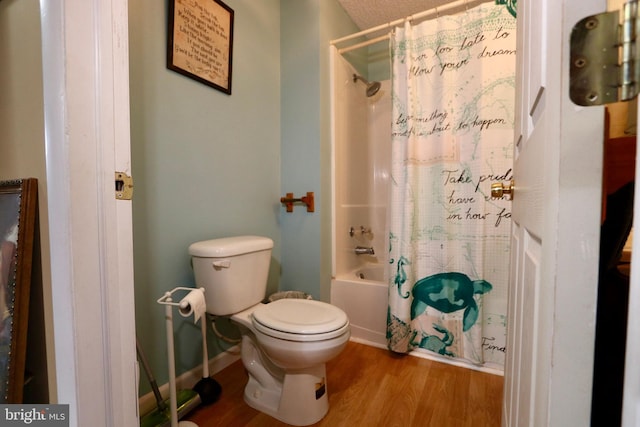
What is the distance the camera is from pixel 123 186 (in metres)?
0.69

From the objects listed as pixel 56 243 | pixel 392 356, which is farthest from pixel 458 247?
pixel 56 243

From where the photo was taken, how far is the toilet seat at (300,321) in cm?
100

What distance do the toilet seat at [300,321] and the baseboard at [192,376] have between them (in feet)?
1.59

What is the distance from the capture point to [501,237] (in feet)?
4.61

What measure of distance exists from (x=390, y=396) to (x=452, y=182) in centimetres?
114

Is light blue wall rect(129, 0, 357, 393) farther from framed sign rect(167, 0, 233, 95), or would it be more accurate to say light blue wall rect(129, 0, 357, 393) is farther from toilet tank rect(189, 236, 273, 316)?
toilet tank rect(189, 236, 273, 316)

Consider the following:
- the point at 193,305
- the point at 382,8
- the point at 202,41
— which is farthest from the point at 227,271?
the point at 382,8

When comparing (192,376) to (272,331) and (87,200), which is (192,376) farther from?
(87,200)

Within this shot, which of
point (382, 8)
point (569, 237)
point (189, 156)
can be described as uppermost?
point (382, 8)

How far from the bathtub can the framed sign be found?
1.37 m

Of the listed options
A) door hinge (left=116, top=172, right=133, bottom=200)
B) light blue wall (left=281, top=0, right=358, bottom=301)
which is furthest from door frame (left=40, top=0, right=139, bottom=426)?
light blue wall (left=281, top=0, right=358, bottom=301)

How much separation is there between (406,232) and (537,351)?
1241 millimetres

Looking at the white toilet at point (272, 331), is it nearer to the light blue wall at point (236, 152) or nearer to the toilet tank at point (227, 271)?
the toilet tank at point (227, 271)

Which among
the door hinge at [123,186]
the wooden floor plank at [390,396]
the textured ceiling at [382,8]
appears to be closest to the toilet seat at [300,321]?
the wooden floor plank at [390,396]
